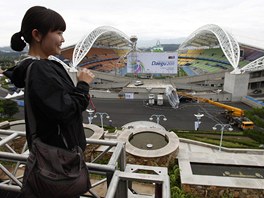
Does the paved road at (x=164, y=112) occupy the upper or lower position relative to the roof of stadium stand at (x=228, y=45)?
lower

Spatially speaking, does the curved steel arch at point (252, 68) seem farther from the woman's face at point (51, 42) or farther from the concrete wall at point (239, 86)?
the woman's face at point (51, 42)

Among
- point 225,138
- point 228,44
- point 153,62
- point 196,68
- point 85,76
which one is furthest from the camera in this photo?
point 196,68

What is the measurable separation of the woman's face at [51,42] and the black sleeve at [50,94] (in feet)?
0.95

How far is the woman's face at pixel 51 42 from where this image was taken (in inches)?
75.7

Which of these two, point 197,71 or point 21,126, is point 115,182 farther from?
point 197,71

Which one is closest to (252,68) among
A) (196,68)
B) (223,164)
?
(196,68)

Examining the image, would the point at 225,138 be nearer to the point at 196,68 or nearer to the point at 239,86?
the point at 239,86

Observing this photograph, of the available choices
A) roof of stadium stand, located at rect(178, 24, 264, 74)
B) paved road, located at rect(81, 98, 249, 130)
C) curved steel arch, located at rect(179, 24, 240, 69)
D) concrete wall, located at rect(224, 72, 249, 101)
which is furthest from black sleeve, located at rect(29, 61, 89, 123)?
curved steel arch, located at rect(179, 24, 240, 69)

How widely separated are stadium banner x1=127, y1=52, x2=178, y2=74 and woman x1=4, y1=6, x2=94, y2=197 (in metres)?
43.8

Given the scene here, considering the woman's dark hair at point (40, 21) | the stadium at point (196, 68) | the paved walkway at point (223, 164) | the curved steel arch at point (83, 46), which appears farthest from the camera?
the curved steel arch at point (83, 46)

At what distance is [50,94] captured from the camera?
64.7 inches

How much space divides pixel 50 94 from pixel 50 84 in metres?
0.08

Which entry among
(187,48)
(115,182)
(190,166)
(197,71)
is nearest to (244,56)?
(197,71)

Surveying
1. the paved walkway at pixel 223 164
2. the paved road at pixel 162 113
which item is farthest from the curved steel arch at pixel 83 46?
the paved walkway at pixel 223 164
